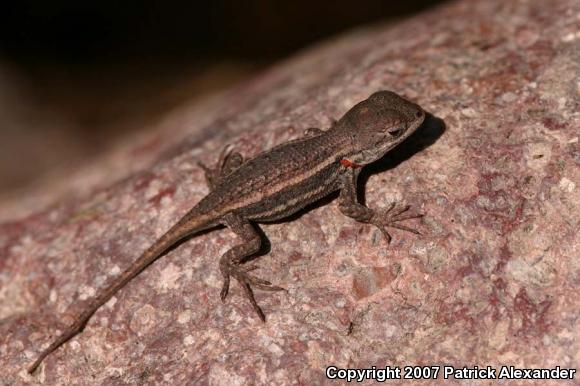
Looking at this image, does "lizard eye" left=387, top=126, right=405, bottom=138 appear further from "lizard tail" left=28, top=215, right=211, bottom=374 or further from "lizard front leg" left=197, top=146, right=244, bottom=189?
"lizard tail" left=28, top=215, right=211, bottom=374

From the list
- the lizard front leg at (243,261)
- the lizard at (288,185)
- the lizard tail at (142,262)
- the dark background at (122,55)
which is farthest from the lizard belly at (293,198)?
the dark background at (122,55)

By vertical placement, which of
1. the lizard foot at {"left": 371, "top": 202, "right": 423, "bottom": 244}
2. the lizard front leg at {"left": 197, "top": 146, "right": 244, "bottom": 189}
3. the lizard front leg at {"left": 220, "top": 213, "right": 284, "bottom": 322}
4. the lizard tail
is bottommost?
the lizard foot at {"left": 371, "top": 202, "right": 423, "bottom": 244}

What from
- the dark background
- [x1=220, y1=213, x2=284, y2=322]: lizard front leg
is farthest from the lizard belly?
the dark background

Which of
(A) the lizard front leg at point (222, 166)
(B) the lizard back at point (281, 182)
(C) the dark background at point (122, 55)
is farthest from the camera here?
(C) the dark background at point (122, 55)

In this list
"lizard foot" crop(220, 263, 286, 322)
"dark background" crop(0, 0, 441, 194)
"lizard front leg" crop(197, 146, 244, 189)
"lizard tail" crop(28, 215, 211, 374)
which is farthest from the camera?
"dark background" crop(0, 0, 441, 194)

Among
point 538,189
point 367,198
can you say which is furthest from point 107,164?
point 538,189

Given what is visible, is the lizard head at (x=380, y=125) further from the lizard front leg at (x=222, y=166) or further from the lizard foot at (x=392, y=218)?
the lizard front leg at (x=222, y=166)

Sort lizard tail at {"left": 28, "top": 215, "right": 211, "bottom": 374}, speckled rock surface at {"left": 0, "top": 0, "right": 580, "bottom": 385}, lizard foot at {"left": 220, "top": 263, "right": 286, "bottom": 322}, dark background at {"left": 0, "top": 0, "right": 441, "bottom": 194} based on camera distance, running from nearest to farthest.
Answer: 1. speckled rock surface at {"left": 0, "top": 0, "right": 580, "bottom": 385}
2. lizard foot at {"left": 220, "top": 263, "right": 286, "bottom": 322}
3. lizard tail at {"left": 28, "top": 215, "right": 211, "bottom": 374}
4. dark background at {"left": 0, "top": 0, "right": 441, "bottom": 194}

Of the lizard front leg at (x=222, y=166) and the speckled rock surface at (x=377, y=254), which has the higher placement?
the lizard front leg at (x=222, y=166)
